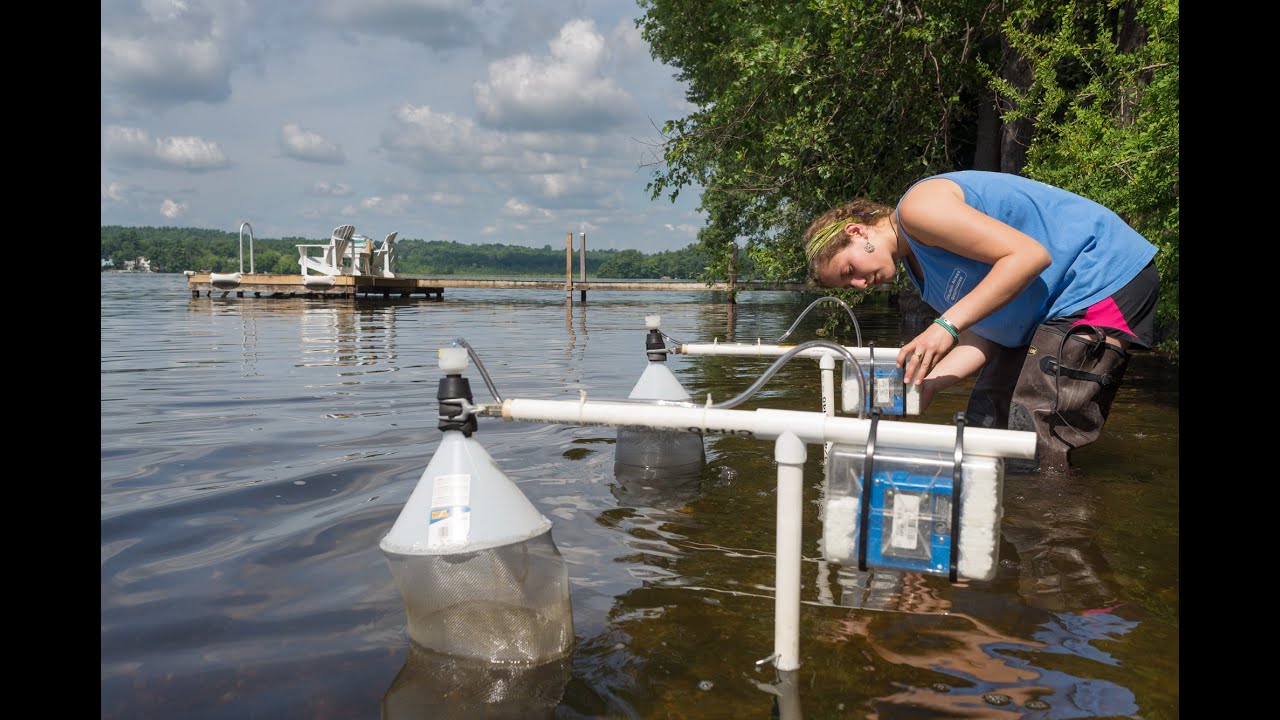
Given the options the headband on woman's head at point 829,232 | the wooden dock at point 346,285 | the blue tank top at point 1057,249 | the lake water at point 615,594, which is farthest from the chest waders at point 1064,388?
the wooden dock at point 346,285

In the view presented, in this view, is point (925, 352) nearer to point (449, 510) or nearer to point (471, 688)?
point (449, 510)

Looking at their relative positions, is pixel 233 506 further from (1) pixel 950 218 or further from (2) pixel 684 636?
(1) pixel 950 218

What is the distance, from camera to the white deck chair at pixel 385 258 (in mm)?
41094

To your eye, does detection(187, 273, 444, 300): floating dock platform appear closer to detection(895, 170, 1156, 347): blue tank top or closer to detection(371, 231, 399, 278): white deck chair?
detection(371, 231, 399, 278): white deck chair

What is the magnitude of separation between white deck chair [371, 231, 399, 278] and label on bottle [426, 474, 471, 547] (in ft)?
131

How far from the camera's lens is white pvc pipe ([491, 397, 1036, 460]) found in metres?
2.08

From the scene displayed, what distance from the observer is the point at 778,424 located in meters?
2.34

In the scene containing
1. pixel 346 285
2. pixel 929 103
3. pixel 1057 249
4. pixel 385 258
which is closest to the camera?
pixel 1057 249

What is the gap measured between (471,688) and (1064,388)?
9.58 feet

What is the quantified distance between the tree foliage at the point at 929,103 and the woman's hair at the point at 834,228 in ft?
13.4

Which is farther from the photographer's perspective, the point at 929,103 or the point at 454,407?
the point at 929,103

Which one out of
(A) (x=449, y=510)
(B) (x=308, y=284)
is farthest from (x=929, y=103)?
(B) (x=308, y=284)

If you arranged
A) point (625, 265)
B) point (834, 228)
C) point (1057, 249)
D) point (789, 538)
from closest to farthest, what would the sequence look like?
point (789, 538) → point (1057, 249) → point (834, 228) → point (625, 265)
